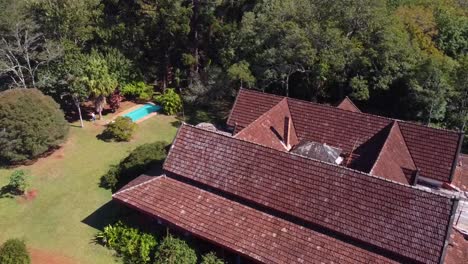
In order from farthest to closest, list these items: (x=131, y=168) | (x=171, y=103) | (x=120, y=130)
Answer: (x=171, y=103) < (x=120, y=130) < (x=131, y=168)

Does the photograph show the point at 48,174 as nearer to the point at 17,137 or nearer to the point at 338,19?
the point at 17,137

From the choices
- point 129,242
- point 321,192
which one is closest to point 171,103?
point 129,242

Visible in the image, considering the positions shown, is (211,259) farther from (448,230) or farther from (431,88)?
(431,88)

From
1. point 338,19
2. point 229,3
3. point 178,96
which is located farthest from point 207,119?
point 338,19

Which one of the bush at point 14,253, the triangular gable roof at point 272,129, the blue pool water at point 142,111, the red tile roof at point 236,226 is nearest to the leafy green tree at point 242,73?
the triangular gable roof at point 272,129

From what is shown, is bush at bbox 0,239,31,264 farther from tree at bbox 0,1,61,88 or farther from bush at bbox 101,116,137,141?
tree at bbox 0,1,61,88

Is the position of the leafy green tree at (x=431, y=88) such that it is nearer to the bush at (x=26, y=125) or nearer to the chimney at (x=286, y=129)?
the chimney at (x=286, y=129)
